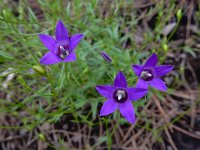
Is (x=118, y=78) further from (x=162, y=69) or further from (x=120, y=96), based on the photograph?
(x=162, y=69)

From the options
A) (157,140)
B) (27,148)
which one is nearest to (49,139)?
(27,148)

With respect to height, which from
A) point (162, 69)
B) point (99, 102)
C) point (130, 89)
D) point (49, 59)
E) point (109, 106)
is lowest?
point (99, 102)

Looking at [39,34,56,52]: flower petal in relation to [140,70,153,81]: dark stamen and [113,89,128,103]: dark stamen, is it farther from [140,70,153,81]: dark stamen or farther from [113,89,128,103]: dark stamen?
[140,70,153,81]: dark stamen

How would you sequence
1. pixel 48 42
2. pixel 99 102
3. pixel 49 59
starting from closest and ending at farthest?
pixel 49 59 → pixel 48 42 → pixel 99 102

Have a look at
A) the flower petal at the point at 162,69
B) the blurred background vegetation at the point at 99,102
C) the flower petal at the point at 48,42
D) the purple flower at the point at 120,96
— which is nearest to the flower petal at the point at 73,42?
the flower petal at the point at 48,42

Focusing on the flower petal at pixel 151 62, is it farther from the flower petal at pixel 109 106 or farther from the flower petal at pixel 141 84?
the flower petal at pixel 109 106

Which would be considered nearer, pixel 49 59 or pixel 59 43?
pixel 49 59

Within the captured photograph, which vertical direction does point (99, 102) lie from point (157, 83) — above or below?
below

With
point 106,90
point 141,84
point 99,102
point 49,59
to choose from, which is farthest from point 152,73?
point 99,102
